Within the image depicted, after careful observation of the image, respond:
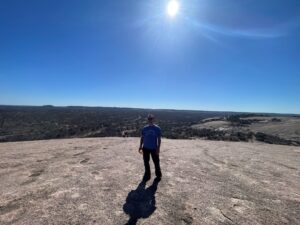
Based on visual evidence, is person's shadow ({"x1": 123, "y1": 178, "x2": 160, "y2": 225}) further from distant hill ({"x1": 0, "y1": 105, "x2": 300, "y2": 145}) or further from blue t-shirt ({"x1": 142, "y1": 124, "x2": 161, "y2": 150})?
distant hill ({"x1": 0, "y1": 105, "x2": 300, "y2": 145})

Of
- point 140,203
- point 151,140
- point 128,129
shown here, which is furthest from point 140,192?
point 128,129

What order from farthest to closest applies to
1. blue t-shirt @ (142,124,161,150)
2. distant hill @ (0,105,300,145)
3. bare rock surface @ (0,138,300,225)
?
distant hill @ (0,105,300,145), blue t-shirt @ (142,124,161,150), bare rock surface @ (0,138,300,225)

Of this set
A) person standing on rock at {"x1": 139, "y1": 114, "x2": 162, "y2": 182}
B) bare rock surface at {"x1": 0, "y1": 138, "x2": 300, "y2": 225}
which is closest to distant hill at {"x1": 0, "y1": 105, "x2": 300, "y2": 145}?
bare rock surface at {"x1": 0, "y1": 138, "x2": 300, "y2": 225}

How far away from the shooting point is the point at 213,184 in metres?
6.85

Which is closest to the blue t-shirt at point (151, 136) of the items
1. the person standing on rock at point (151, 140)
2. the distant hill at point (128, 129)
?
the person standing on rock at point (151, 140)

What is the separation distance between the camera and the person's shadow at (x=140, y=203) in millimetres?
4812

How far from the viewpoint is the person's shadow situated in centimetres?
481

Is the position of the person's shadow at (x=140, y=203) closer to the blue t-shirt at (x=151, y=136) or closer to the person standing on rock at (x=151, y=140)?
the person standing on rock at (x=151, y=140)

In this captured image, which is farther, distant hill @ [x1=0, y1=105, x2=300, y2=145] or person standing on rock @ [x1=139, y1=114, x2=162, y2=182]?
distant hill @ [x1=0, y1=105, x2=300, y2=145]

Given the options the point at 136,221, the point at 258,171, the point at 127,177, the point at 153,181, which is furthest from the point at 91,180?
the point at 258,171

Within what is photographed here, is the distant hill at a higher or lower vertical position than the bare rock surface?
lower

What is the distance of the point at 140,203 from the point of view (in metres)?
5.35

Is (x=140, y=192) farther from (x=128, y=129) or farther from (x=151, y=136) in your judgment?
(x=128, y=129)

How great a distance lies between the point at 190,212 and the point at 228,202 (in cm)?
104
